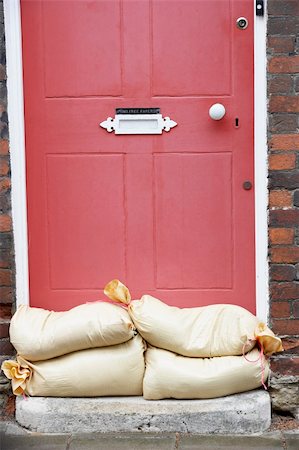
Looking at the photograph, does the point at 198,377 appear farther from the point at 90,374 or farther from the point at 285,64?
the point at 285,64

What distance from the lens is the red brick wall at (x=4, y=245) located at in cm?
383

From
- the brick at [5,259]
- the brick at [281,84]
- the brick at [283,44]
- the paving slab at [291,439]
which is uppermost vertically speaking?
the brick at [283,44]

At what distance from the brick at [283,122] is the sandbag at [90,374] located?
4.51ft

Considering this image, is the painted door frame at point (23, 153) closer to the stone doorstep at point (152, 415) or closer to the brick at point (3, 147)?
the brick at point (3, 147)

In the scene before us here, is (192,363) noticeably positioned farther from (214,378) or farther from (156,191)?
(156,191)

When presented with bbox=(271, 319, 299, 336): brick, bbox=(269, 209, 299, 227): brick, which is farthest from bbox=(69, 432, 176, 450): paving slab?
bbox=(269, 209, 299, 227): brick

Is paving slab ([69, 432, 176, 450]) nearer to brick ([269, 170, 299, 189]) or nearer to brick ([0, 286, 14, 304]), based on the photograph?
brick ([0, 286, 14, 304])

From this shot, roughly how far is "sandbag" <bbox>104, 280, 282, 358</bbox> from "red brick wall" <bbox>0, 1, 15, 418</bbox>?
61 centimetres

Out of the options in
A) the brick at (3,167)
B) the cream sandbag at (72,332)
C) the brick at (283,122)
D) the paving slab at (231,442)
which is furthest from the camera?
the brick at (3,167)

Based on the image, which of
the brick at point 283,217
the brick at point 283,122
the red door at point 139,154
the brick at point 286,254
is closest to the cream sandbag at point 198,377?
the red door at point 139,154

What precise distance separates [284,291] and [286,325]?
0.62ft

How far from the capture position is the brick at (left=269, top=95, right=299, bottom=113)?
3733mm

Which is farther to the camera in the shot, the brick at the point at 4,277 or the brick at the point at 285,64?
the brick at the point at 4,277

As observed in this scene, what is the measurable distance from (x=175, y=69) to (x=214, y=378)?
1720 millimetres
